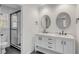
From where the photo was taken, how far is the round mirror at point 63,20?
1151mm

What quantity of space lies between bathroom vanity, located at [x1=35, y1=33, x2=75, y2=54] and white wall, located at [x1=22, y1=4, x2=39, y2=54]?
0.13m

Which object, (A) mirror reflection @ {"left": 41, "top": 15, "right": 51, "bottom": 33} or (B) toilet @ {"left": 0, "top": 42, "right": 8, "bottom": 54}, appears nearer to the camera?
(B) toilet @ {"left": 0, "top": 42, "right": 8, "bottom": 54}

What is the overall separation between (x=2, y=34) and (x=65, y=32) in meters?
1.19

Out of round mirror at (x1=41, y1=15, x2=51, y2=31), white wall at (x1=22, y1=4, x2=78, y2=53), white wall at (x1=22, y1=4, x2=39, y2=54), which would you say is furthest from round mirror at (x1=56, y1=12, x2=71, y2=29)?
white wall at (x1=22, y1=4, x2=39, y2=54)

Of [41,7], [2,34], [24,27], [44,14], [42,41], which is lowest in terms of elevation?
[42,41]

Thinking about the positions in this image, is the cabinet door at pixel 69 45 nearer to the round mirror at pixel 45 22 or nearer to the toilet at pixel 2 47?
the round mirror at pixel 45 22

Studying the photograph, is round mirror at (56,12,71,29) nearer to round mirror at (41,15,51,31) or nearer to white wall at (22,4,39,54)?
round mirror at (41,15,51,31)

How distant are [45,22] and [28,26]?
0.34 metres

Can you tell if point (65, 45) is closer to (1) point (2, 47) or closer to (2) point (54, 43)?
(2) point (54, 43)

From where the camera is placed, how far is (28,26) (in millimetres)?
1108

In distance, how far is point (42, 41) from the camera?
3.92 feet

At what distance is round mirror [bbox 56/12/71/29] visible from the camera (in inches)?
45.3

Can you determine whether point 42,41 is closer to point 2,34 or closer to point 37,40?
point 37,40
